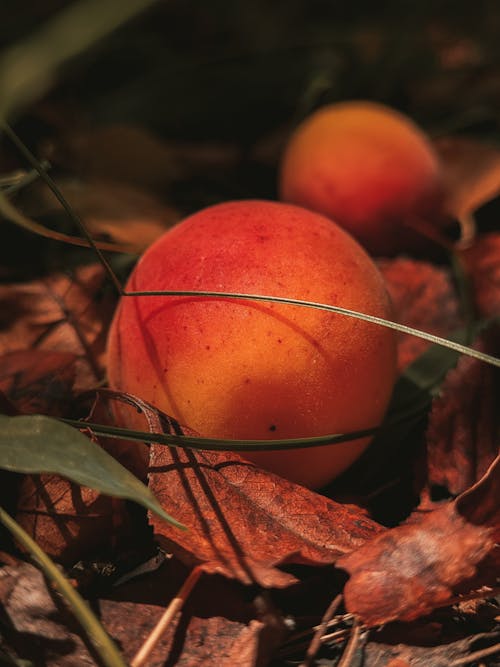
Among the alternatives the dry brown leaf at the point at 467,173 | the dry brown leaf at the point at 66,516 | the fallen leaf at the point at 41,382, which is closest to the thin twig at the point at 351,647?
the dry brown leaf at the point at 66,516

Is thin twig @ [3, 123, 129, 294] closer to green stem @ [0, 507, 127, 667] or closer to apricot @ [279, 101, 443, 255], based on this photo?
green stem @ [0, 507, 127, 667]

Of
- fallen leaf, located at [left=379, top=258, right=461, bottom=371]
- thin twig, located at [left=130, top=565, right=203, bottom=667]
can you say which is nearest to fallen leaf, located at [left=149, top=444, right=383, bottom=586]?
thin twig, located at [left=130, top=565, right=203, bottom=667]

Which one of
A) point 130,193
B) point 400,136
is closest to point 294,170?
point 400,136

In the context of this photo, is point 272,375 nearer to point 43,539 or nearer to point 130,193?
point 43,539

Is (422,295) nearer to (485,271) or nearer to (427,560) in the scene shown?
(485,271)

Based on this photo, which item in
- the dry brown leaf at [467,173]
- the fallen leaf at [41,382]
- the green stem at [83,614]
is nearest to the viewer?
the green stem at [83,614]

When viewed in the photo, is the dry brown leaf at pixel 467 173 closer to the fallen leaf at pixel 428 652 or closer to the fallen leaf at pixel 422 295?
the fallen leaf at pixel 422 295
